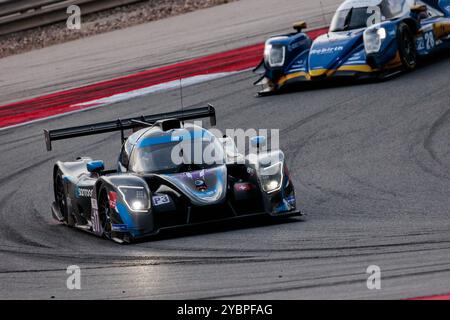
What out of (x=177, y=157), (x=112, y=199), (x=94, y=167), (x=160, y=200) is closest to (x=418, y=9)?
(x=177, y=157)

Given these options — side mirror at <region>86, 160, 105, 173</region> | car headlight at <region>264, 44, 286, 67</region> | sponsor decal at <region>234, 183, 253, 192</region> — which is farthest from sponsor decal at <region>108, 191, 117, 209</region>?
car headlight at <region>264, 44, 286, 67</region>

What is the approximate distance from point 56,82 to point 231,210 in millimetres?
11440

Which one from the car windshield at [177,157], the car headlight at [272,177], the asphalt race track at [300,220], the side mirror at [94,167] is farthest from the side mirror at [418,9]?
the side mirror at [94,167]

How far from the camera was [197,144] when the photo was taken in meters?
11.3

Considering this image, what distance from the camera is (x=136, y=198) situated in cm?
1039

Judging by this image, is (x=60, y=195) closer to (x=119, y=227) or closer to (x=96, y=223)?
(x=96, y=223)

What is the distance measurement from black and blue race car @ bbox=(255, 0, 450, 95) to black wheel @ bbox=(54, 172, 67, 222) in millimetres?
5882

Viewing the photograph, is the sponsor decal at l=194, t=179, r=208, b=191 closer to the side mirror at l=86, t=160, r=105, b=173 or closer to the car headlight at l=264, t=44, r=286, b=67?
the side mirror at l=86, t=160, r=105, b=173

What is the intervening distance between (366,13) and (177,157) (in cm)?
763
